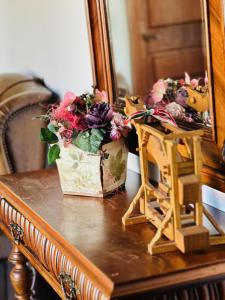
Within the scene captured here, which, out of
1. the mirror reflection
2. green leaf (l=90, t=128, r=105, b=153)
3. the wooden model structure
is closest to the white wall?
the mirror reflection

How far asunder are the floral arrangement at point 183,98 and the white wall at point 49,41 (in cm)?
50

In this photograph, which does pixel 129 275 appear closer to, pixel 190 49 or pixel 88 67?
pixel 190 49

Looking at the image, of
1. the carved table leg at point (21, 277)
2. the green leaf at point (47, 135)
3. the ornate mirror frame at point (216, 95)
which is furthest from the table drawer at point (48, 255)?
the ornate mirror frame at point (216, 95)

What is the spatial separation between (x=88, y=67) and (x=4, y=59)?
4.21 feet

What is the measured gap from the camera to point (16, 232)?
79.1 inches

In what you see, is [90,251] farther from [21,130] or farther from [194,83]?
[21,130]

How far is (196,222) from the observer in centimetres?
141

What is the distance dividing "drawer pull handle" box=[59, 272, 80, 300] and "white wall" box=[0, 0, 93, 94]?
112 centimetres

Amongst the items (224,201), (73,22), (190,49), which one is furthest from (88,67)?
(224,201)

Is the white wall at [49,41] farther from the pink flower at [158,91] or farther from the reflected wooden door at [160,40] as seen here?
the pink flower at [158,91]

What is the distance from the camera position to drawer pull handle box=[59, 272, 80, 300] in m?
1.50

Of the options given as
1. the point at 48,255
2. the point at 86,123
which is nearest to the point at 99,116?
the point at 86,123

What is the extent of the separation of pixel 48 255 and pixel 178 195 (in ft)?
1.52

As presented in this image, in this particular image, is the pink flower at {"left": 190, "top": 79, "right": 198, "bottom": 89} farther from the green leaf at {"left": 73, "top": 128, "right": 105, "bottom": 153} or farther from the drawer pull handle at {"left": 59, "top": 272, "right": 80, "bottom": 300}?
the drawer pull handle at {"left": 59, "top": 272, "right": 80, "bottom": 300}
